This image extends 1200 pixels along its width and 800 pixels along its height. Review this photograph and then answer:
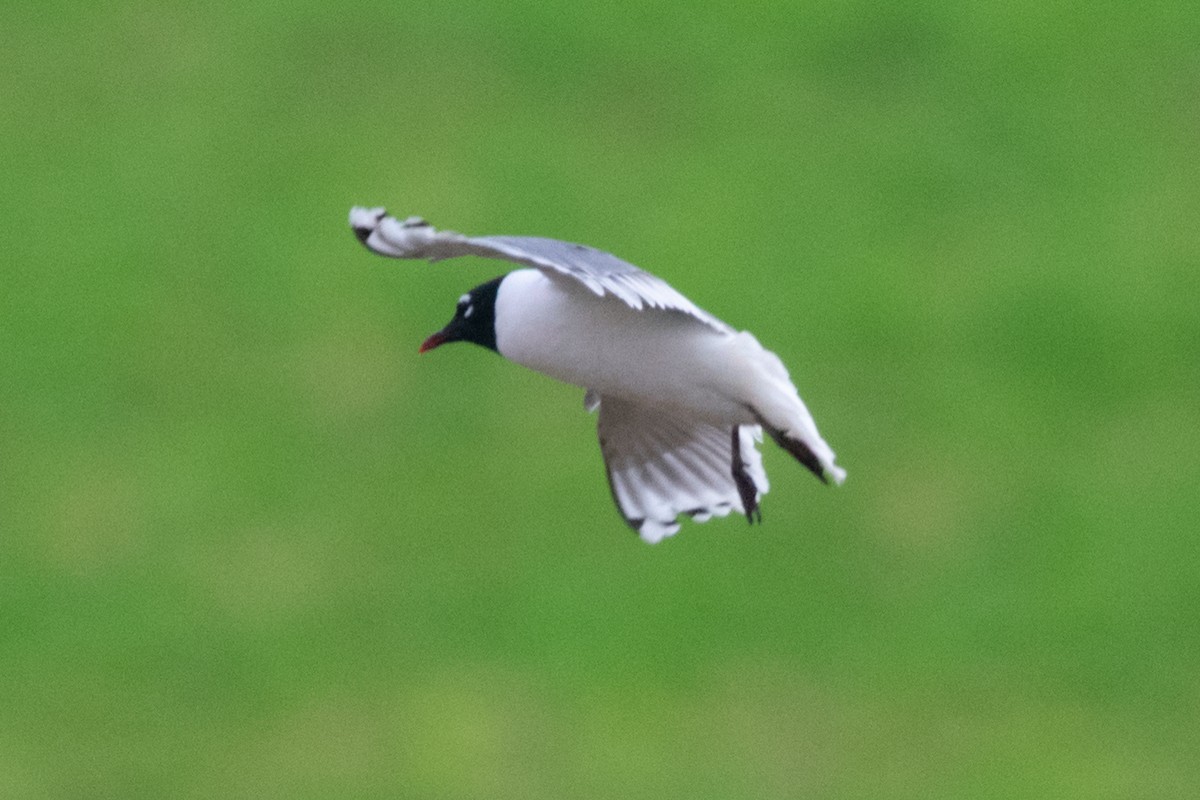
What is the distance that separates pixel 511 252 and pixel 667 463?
2.57ft

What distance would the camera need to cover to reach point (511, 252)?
6.79 feet

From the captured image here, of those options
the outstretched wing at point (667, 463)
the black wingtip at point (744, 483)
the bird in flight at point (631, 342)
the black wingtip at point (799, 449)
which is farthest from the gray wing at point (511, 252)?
the outstretched wing at point (667, 463)

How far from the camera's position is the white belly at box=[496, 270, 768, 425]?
7.70 feet

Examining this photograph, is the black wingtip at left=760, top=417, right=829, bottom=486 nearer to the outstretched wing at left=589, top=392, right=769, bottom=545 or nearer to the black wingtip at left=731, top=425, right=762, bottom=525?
the black wingtip at left=731, top=425, right=762, bottom=525

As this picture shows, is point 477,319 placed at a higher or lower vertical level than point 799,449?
higher

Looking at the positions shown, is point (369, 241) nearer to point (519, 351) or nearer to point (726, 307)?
point (519, 351)

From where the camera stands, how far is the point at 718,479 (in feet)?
9.27

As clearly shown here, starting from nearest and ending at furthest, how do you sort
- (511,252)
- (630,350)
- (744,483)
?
1. (511,252)
2. (630,350)
3. (744,483)

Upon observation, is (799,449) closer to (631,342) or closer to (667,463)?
(631,342)

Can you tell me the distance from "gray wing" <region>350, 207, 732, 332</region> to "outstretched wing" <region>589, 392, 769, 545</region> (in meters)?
0.50

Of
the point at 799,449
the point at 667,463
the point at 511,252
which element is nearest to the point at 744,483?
the point at 667,463

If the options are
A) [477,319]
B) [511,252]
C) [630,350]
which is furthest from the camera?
[477,319]

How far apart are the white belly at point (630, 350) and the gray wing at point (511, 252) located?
0.19 ft

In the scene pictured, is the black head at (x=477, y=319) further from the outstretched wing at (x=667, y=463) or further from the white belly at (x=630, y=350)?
the outstretched wing at (x=667, y=463)
